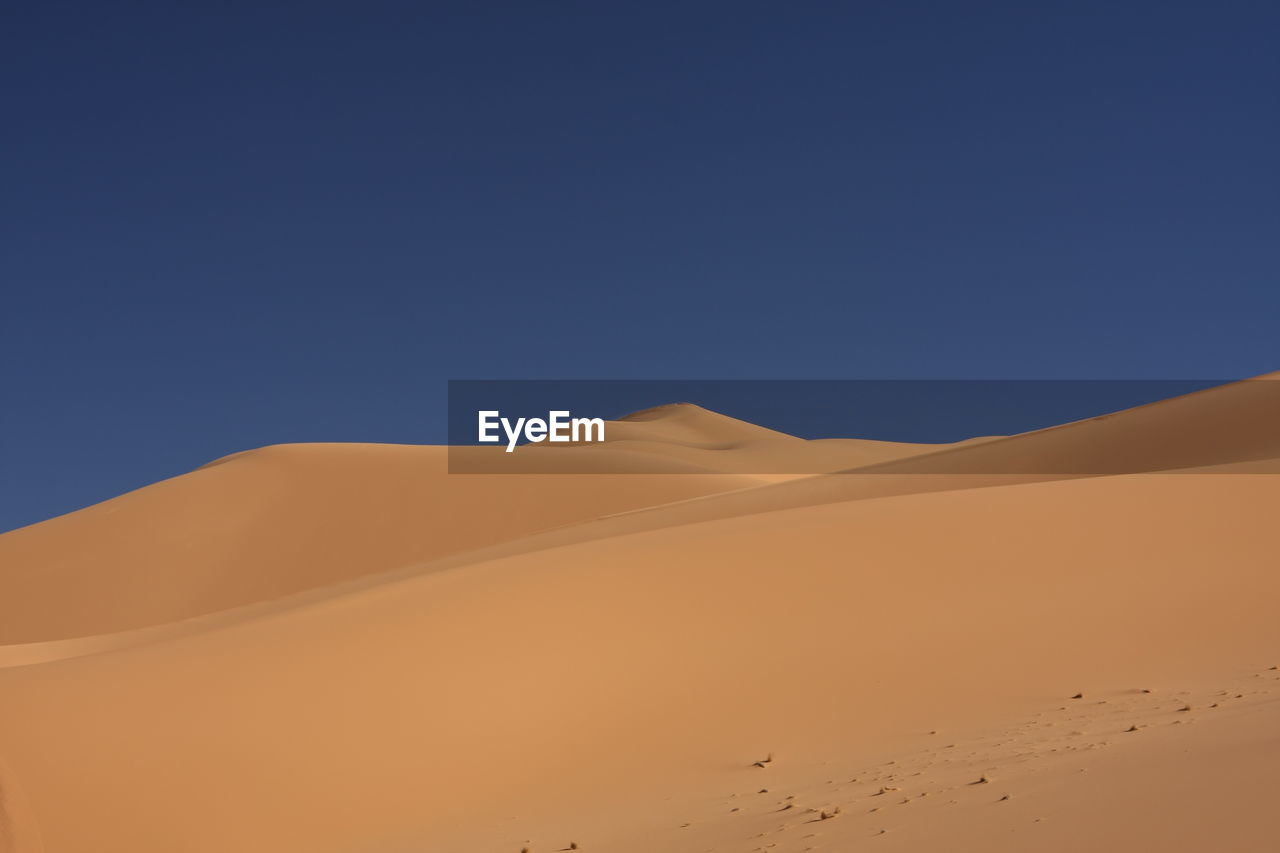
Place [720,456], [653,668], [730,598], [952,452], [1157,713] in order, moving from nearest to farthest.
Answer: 1. [1157,713]
2. [653,668]
3. [730,598]
4. [952,452]
5. [720,456]

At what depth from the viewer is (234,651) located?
9.99 m

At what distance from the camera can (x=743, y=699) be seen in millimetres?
8242

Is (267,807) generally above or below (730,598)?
below

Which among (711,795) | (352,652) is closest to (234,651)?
(352,652)

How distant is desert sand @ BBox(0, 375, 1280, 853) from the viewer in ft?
17.0

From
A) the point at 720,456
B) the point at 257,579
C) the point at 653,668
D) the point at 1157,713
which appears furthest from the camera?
the point at 720,456

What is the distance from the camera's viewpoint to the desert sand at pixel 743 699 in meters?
5.18

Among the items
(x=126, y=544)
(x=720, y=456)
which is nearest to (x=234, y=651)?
(x=126, y=544)

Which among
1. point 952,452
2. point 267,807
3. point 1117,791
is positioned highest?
point 952,452

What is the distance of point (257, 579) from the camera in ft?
103

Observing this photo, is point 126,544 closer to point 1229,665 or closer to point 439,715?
point 439,715

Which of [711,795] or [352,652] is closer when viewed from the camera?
[711,795]

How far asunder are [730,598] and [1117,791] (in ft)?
19.7

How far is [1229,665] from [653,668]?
4378 mm
